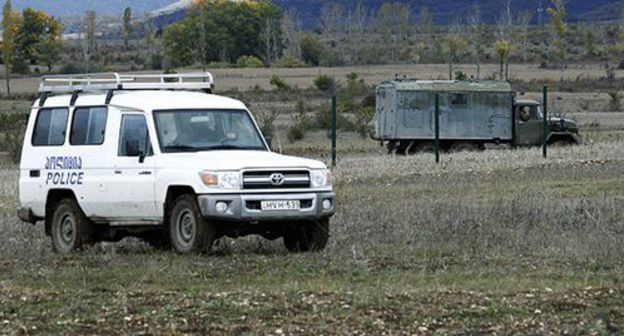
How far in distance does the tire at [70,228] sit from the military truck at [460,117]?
26248mm

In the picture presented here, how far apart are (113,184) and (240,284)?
3789 millimetres

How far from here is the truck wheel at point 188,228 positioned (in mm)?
15961

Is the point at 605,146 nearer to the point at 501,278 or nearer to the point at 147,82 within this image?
the point at 147,82

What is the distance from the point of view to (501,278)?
549 inches

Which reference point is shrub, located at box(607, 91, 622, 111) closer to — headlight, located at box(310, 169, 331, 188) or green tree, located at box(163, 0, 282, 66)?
green tree, located at box(163, 0, 282, 66)

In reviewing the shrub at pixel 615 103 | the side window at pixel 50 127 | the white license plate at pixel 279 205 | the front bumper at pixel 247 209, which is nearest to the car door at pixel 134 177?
the front bumper at pixel 247 209

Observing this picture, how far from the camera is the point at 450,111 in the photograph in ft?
144

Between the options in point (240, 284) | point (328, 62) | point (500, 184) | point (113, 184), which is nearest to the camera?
point (240, 284)

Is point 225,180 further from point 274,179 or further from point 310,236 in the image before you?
point 310,236

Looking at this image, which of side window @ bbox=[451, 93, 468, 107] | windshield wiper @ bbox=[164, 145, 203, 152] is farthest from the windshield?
side window @ bbox=[451, 93, 468, 107]

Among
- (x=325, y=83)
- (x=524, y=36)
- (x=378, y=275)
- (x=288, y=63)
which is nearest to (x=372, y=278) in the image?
(x=378, y=275)

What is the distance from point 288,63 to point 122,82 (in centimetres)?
9683

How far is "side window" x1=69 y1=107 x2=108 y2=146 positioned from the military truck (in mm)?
26225

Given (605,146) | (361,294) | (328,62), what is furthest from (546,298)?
(328,62)
